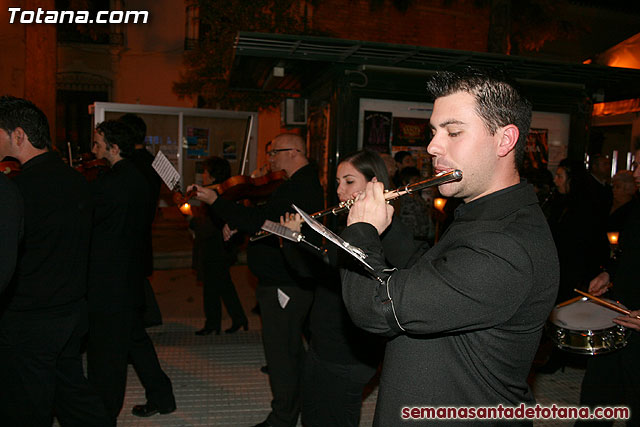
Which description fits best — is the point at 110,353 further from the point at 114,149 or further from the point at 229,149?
the point at 229,149

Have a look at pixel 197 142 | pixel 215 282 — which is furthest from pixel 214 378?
pixel 197 142

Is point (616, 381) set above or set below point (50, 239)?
below

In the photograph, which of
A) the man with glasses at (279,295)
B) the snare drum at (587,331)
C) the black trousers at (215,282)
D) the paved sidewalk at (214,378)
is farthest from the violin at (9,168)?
the snare drum at (587,331)

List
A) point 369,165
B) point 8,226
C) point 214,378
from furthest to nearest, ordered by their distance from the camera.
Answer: point 214,378 < point 369,165 < point 8,226

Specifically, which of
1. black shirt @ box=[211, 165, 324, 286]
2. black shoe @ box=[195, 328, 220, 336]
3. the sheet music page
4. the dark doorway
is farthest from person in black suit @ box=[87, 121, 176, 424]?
the dark doorway

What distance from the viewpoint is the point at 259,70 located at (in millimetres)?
7418

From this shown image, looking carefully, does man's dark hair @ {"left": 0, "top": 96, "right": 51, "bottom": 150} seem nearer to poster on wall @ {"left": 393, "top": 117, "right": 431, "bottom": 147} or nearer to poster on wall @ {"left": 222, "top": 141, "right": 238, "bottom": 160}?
poster on wall @ {"left": 393, "top": 117, "right": 431, "bottom": 147}

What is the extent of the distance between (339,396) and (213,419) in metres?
1.77

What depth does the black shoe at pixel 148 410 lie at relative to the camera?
420cm

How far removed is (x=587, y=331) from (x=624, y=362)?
35 centimetres

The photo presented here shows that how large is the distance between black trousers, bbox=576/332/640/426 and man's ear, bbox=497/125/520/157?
2247 millimetres

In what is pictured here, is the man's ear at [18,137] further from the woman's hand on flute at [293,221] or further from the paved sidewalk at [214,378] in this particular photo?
the paved sidewalk at [214,378]

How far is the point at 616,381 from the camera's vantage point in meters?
3.23

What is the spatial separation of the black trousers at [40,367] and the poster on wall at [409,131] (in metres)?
4.92
